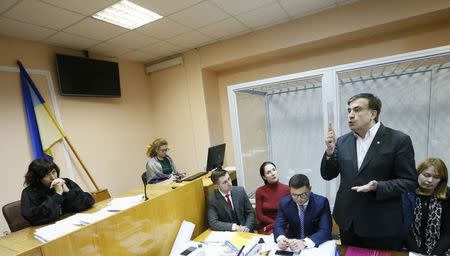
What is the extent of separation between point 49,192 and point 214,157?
5.15 ft

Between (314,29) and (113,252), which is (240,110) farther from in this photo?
(113,252)

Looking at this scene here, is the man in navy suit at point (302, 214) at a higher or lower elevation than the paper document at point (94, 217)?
lower

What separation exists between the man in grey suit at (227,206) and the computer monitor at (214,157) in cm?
47

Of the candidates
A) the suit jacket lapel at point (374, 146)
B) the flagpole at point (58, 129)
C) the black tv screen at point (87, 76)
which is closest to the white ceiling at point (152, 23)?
the black tv screen at point (87, 76)

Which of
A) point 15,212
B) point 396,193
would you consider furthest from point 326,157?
point 15,212

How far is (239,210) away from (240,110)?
3.62 feet

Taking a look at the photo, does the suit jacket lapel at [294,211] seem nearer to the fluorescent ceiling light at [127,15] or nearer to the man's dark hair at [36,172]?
the man's dark hair at [36,172]

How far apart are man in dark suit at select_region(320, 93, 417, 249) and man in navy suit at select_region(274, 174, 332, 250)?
22 centimetres

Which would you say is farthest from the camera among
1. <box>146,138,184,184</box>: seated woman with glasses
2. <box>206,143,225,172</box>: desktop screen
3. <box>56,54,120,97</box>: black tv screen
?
<box>56,54,120,97</box>: black tv screen

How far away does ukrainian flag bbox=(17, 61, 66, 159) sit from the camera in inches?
113

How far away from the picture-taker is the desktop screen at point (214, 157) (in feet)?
9.16

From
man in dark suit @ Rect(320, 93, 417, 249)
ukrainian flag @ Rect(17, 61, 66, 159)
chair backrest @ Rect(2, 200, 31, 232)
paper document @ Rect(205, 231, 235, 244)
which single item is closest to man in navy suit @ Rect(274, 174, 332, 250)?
man in dark suit @ Rect(320, 93, 417, 249)

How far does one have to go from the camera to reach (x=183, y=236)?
1892 millimetres

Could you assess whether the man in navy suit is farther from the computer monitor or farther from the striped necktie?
the computer monitor
